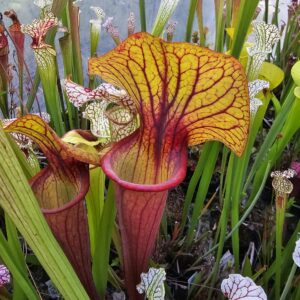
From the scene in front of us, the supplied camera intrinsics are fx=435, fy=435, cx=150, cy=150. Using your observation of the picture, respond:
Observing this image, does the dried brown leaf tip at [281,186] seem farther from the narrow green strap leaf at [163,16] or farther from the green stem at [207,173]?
the narrow green strap leaf at [163,16]

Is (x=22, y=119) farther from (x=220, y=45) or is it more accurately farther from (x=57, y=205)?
(x=220, y=45)

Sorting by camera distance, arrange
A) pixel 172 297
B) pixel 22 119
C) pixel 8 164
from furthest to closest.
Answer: pixel 172 297, pixel 22 119, pixel 8 164

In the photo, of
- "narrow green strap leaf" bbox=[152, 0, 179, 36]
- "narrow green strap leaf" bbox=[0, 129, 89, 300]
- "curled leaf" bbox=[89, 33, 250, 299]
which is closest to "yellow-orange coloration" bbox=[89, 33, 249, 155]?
"curled leaf" bbox=[89, 33, 250, 299]

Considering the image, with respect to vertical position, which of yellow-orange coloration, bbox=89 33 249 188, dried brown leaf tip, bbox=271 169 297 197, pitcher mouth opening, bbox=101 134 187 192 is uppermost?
yellow-orange coloration, bbox=89 33 249 188

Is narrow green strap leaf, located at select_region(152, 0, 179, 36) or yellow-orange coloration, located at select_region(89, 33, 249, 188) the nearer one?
yellow-orange coloration, located at select_region(89, 33, 249, 188)

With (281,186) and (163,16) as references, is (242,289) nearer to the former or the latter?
(281,186)

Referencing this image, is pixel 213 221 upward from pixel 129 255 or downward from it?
downward

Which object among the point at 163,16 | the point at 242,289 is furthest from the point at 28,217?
the point at 163,16

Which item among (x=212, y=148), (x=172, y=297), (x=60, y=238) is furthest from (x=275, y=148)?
(x=60, y=238)

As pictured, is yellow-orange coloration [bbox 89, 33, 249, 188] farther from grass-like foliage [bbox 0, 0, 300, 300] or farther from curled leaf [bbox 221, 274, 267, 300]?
curled leaf [bbox 221, 274, 267, 300]
